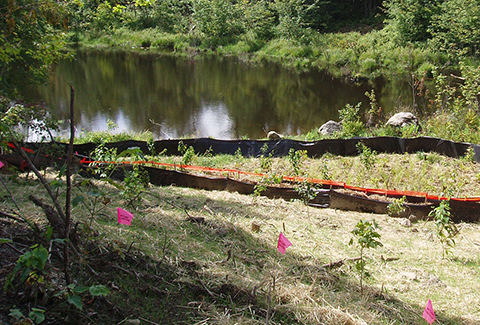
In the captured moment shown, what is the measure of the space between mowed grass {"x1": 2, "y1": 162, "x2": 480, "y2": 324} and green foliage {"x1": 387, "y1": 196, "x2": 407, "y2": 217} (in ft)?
0.71

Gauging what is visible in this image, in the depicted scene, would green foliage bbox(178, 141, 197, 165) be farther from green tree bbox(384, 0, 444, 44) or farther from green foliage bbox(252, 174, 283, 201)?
green tree bbox(384, 0, 444, 44)

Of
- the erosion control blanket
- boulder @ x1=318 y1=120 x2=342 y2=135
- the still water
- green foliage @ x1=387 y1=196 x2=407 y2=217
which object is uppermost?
green foliage @ x1=387 y1=196 x2=407 y2=217

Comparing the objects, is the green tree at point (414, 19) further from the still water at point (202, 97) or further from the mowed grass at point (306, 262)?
the mowed grass at point (306, 262)

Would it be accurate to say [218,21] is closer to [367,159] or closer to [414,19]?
[414,19]

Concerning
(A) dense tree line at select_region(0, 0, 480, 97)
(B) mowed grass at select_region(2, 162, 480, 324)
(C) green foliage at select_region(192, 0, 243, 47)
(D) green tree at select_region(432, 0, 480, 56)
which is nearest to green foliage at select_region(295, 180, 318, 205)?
(B) mowed grass at select_region(2, 162, 480, 324)

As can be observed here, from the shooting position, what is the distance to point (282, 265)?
3.54 meters

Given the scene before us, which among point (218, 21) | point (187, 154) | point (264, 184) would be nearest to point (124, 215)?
point (264, 184)

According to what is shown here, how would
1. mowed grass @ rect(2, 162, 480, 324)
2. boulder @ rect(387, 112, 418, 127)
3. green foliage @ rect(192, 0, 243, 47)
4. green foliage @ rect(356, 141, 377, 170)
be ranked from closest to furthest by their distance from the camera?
mowed grass @ rect(2, 162, 480, 324) < green foliage @ rect(356, 141, 377, 170) < boulder @ rect(387, 112, 418, 127) < green foliage @ rect(192, 0, 243, 47)

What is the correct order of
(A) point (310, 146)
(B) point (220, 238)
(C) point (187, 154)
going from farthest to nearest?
(A) point (310, 146), (C) point (187, 154), (B) point (220, 238)

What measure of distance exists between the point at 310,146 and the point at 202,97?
828 centimetres

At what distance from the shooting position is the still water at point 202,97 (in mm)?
13094

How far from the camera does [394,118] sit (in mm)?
10562

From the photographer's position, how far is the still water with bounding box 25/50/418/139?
43.0 feet

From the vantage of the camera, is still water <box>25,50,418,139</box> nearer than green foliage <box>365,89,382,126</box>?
No
